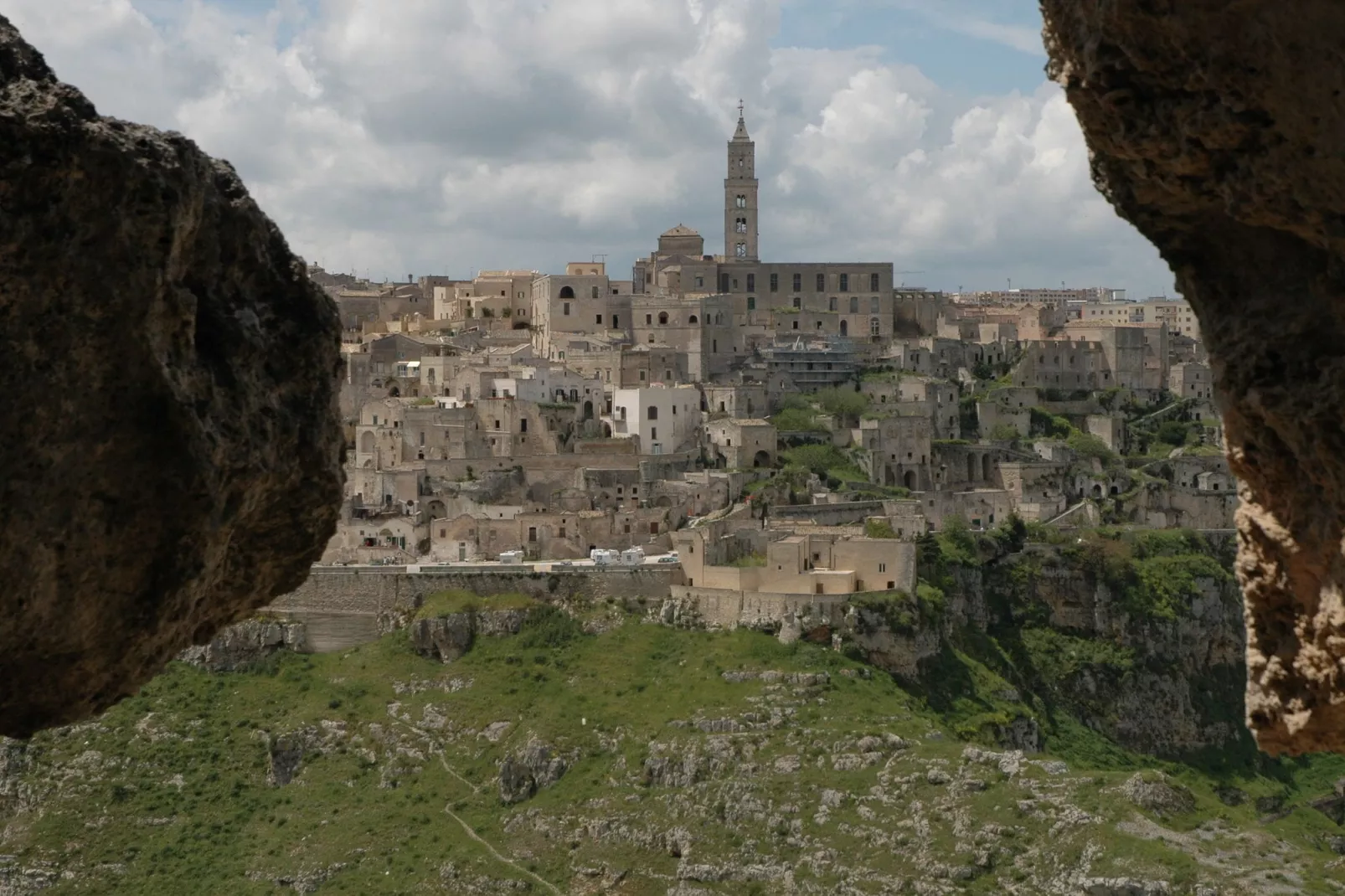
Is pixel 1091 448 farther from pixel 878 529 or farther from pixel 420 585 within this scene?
pixel 420 585

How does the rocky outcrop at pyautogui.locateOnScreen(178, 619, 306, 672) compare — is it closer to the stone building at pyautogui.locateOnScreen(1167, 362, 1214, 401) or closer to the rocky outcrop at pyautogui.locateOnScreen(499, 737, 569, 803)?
the rocky outcrop at pyautogui.locateOnScreen(499, 737, 569, 803)

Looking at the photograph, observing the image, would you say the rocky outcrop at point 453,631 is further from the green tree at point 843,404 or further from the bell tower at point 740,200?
the bell tower at point 740,200

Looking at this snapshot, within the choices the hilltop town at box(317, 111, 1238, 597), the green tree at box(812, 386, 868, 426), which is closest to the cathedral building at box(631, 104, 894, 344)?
the hilltop town at box(317, 111, 1238, 597)

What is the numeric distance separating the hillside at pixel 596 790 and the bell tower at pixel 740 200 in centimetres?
4615

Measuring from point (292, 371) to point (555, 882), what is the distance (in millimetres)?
39012

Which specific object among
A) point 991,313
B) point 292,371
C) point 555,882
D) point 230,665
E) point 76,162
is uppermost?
point 991,313

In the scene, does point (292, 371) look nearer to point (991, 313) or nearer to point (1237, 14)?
point (1237, 14)

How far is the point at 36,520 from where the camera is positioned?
27.1ft


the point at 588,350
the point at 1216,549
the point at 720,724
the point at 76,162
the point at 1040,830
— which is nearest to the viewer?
the point at 76,162

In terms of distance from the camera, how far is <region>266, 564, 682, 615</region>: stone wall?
57.8 meters

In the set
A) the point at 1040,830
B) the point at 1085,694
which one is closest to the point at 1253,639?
the point at 1040,830

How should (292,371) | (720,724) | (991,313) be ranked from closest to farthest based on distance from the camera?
(292,371)
(720,724)
(991,313)

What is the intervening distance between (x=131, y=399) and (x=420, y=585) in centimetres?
5035

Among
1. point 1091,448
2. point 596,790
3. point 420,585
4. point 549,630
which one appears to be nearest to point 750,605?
point 549,630
